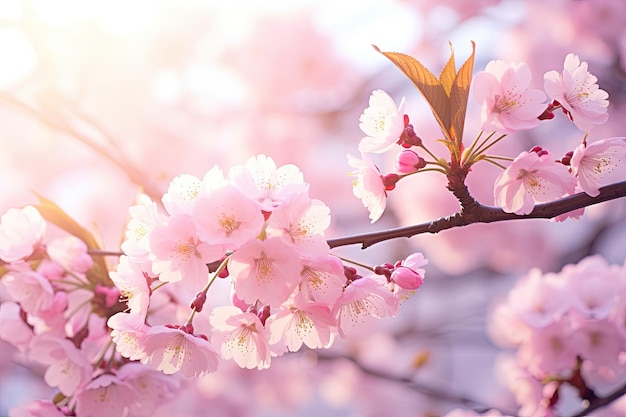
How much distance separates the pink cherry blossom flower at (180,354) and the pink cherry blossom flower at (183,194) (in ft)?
0.50

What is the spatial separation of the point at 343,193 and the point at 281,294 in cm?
313

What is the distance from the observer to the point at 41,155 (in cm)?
368

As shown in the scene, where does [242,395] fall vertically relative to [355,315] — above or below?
below

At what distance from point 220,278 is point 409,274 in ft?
0.74

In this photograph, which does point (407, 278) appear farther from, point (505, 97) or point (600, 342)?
point (600, 342)

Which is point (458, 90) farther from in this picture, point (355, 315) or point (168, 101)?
point (168, 101)

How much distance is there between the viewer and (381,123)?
2.44 feet

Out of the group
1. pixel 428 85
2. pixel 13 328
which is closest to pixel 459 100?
pixel 428 85

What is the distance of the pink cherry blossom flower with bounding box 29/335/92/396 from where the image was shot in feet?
2.98

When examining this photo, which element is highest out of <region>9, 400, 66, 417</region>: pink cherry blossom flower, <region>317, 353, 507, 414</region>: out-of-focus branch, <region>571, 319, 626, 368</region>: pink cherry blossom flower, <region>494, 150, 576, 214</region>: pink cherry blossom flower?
<region>494, 150, 576, 214</region>: pink cherry blossom flower

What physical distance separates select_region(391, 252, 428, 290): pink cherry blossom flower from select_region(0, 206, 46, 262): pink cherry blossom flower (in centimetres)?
52

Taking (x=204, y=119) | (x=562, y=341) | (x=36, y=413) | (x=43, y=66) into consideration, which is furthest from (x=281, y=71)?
(x=36, y=413)

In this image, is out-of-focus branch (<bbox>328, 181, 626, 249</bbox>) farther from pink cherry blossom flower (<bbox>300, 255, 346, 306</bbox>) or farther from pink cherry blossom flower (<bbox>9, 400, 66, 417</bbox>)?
pink cherry blossom flower (<bbox>9, 400, 66, 417</bbox>)

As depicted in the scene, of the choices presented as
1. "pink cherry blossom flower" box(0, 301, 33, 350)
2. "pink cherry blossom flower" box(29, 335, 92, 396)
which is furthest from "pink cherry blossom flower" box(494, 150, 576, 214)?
"pink cherry blossom flower" box(0, 301, 33, 350)
